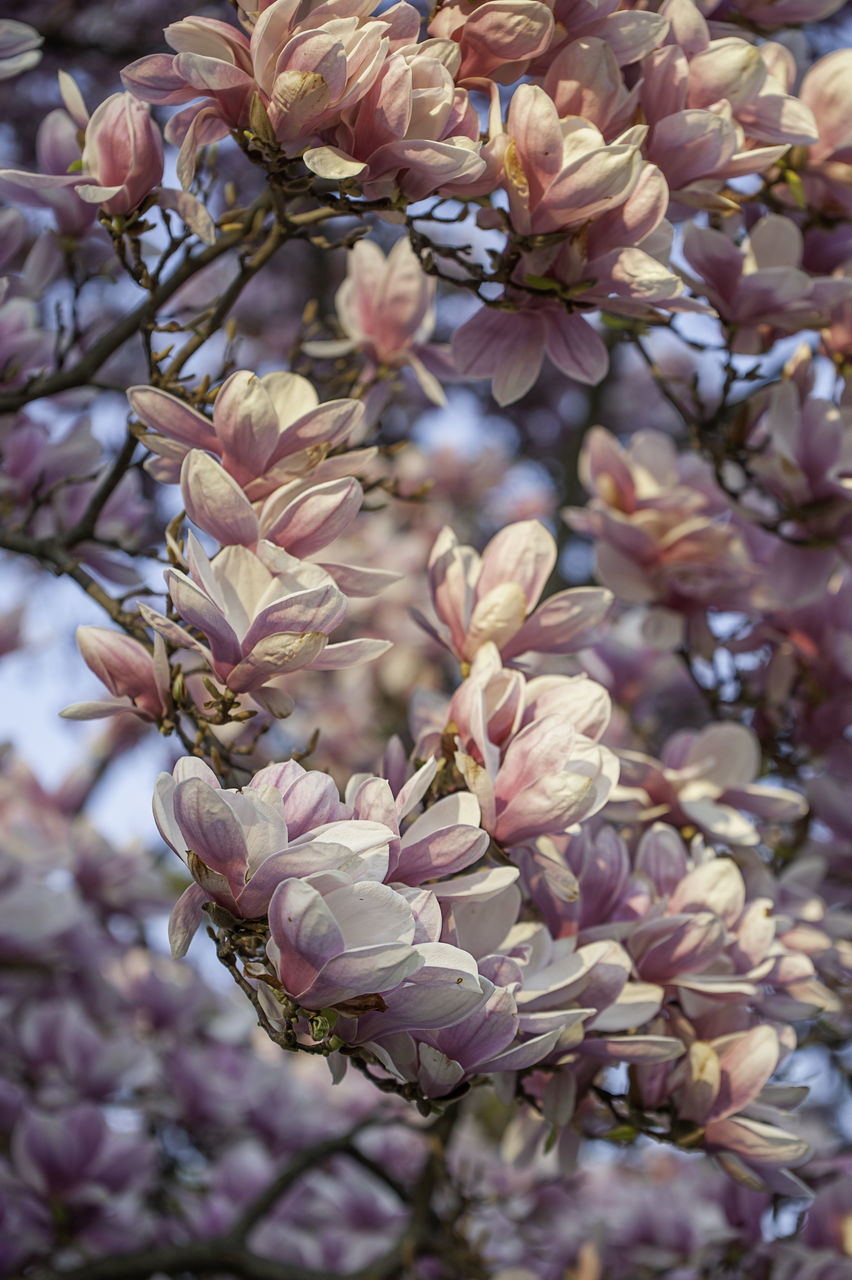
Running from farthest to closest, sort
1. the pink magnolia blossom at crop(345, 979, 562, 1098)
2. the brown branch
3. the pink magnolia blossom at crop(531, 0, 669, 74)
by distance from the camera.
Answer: the brown branch < the pink magnolia blossom at crop(531, 0, 669, 74) < the pink magnolia blossom at crop(345, 979, 562, 1098)

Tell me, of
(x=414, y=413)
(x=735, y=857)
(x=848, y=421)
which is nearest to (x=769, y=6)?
(x=848, y=421)

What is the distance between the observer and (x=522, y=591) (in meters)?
1.35

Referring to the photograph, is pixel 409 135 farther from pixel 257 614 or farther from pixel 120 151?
pixel 257 614

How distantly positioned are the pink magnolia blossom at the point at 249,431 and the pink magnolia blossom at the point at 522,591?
8.7 inches

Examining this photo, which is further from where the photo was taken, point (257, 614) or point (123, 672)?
point (123, 672)

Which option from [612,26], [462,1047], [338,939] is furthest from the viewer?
[612,26]

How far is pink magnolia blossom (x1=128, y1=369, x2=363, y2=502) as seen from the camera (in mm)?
1178

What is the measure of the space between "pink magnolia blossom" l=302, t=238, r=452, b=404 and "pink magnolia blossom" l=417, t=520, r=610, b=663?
468 mm

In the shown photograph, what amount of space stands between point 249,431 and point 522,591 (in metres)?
0.37

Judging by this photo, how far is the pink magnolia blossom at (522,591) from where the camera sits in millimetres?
1362

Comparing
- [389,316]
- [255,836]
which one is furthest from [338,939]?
[389,316]

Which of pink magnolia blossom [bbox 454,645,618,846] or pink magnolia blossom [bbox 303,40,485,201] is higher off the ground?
pink magnolia blossom [bbox 303,40,485,201]

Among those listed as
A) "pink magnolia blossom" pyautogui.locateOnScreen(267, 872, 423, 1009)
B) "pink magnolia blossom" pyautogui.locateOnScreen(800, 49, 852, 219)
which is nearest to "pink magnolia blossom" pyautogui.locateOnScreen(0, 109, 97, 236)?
"pink magnolia blossom" pyautogui.locateOnScreen(800, 49, 852, 219)

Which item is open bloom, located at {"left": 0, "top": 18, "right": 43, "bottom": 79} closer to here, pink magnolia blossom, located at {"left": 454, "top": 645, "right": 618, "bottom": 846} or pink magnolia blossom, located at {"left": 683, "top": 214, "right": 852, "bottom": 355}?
pink magnolia blossom, located at {"left": 683, "top": 214, "right": 852, "bottom": 355}
